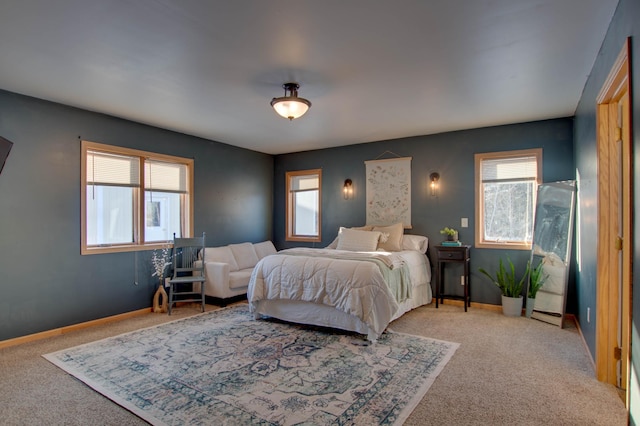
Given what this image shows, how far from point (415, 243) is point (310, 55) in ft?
10.9

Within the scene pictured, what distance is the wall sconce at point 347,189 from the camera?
624 cm

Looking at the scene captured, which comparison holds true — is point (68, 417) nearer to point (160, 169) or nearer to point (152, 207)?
point (152, 207)

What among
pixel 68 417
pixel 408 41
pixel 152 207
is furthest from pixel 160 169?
pixel 408 41

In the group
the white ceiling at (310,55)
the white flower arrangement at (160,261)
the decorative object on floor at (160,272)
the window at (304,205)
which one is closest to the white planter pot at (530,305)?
the white ceiling at (310,55)

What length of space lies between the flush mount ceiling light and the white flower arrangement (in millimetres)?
2843

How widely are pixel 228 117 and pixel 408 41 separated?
265 centimetres

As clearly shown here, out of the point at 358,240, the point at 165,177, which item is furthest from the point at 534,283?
the point at 165,177

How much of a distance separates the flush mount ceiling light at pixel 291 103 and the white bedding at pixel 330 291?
1608 mm

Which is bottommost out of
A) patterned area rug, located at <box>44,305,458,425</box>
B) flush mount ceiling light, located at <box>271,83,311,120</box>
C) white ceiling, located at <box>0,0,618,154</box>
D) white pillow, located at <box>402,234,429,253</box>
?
patterned area rug, located at <box>44,305,458,425</box>

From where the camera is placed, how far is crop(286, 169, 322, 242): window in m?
6.67

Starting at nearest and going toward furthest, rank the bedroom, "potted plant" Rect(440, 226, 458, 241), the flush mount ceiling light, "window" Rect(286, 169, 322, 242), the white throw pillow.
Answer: the flush mount ceiling light
the bedroom
"potted plant" Rect(440, 226, 458, 241)
the white throw pillow
"window" Rect(286, 169, 322, 242)

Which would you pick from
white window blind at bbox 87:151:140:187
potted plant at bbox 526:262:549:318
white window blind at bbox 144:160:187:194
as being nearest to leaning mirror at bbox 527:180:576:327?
potted plant at bbox 526:262:549:318

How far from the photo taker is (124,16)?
230cm

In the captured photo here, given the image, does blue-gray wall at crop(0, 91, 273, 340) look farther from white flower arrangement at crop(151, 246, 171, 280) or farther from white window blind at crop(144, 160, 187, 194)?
white window blind at crop(144, 160, 187, 194)
